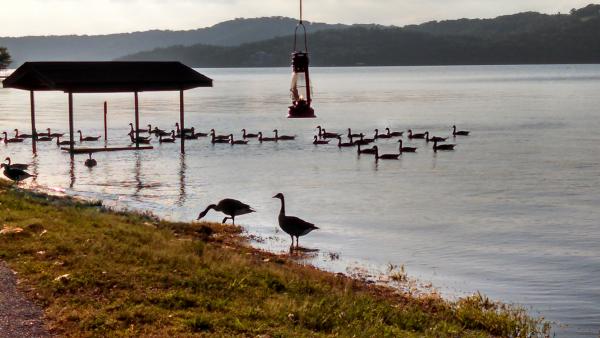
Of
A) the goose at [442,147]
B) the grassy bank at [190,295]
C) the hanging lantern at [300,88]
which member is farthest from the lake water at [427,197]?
the hanging lantern at [300,88]

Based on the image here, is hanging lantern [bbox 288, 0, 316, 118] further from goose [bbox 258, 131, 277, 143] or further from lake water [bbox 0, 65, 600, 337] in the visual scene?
goose [bbox 258, 131, 277, 143]

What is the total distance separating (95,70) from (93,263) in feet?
95.5

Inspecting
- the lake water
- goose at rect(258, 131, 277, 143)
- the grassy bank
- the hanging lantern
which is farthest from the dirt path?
goose at rect(258, 131, 277, 143)

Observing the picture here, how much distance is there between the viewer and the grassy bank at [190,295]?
9922mm

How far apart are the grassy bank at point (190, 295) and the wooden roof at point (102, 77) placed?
22581 millimetres

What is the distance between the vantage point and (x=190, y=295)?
36.3ft

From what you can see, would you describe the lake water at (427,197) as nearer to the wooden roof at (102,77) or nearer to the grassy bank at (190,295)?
the grassy bank at (190,295)

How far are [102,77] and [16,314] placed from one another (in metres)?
30.8

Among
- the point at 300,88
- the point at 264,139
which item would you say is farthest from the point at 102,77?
the point at 300,88

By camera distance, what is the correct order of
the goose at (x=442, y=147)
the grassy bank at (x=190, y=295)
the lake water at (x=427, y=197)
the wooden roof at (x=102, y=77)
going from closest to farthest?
the grassy bank at (x=190, y=295) → the lake water at (x=427, y=197) → the wooden roof at (x=102, y=77) → the goose at (x=442, y=147)

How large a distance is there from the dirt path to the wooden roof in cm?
2819

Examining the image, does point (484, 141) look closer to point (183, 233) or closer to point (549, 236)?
point (549, 236)

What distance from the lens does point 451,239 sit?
74.7 ft

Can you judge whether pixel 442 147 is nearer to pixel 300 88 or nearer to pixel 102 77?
pixel 102 77
